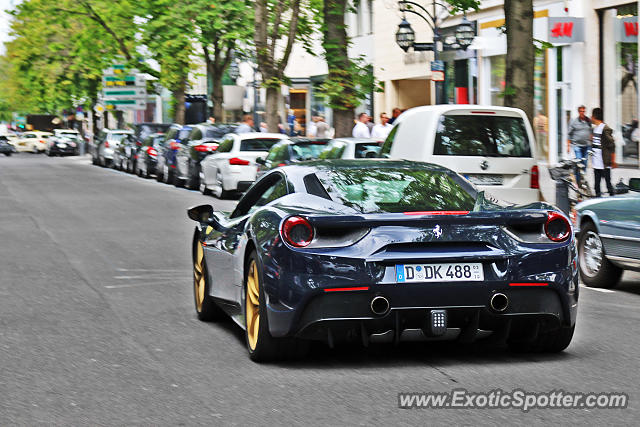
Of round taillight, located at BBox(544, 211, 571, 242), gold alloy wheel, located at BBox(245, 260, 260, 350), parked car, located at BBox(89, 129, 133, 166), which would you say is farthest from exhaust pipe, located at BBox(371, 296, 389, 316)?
parked car, located at BBox(89, 129, 133, 166)

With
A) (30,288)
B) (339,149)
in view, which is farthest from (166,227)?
(30,288)

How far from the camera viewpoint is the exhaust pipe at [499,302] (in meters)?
7.16

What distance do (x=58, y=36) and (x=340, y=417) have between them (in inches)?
2608

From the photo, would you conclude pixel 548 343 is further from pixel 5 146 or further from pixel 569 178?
pixel 5 146

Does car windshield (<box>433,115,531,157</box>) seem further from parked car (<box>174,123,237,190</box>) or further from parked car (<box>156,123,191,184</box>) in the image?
parked car (<box>156,123,191,184</box>)

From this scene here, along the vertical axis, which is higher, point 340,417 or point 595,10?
point 595,10

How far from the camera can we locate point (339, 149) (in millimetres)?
20969

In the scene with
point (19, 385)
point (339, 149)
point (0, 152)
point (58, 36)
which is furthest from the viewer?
point (0, 152)

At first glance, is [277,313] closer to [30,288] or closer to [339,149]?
[30,288]

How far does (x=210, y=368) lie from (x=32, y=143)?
84840mm

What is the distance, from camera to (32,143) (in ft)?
295

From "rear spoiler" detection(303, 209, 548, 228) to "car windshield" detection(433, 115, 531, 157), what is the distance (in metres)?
9.58

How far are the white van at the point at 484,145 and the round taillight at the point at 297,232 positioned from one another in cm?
976

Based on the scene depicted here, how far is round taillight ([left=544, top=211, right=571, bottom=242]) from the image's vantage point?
739cm
